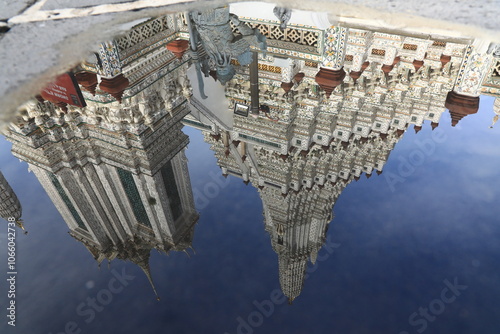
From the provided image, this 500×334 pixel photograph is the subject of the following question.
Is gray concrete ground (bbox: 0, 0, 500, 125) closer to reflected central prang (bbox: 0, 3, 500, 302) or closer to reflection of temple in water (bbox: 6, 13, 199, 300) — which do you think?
reflected central prang (bbox: 0, 3, 500, 302)

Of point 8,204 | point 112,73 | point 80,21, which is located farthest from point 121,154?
point 80,21

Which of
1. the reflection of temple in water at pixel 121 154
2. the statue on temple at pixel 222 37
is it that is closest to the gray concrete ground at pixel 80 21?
the statue on temple at pixel 222 37

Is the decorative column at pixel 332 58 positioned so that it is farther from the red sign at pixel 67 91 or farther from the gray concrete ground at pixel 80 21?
the red sign at pixel 67 91

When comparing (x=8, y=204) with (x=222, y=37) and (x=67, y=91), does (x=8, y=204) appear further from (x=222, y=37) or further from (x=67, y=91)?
(x=222, y=37)

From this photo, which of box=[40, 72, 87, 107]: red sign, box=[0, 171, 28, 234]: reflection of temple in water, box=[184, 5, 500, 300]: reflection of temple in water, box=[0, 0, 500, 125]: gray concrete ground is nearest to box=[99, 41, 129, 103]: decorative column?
box=[40, 72, 87, 107]: red sign

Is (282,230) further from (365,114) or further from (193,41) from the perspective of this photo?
(193,41)
